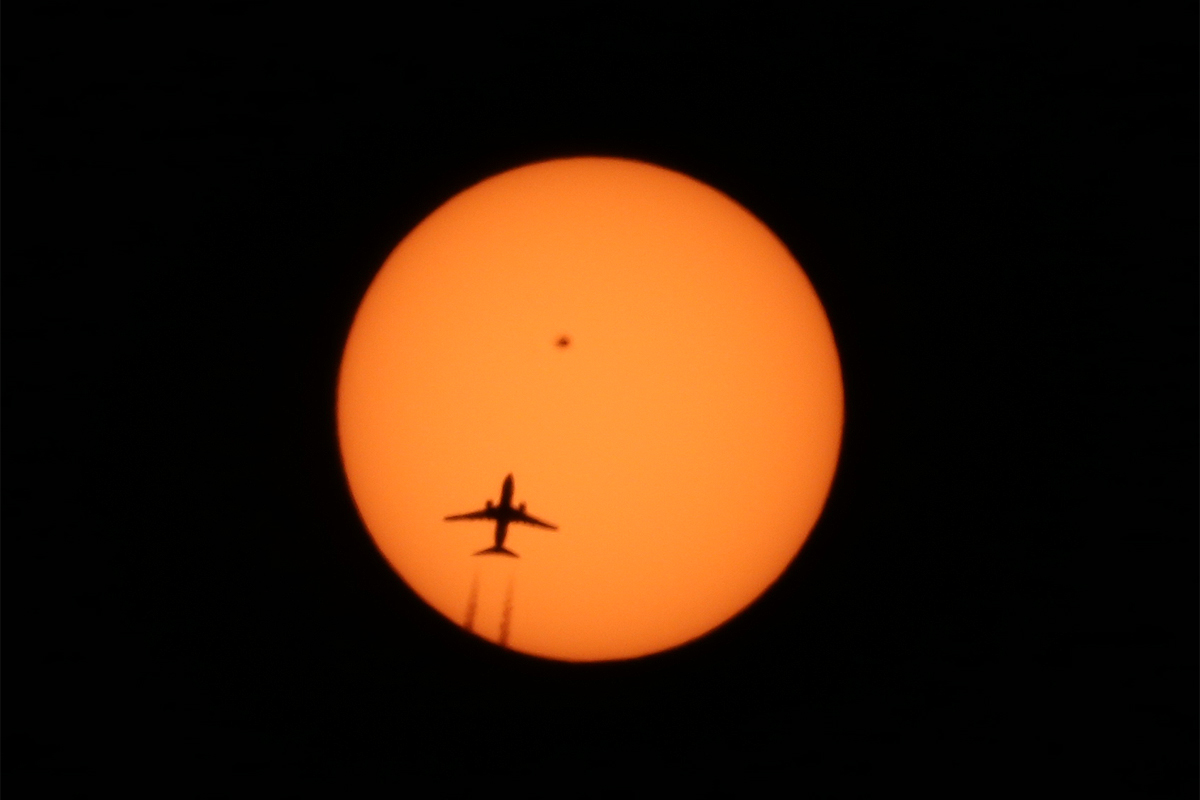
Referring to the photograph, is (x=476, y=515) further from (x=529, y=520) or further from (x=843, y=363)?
(x=843, y=363)

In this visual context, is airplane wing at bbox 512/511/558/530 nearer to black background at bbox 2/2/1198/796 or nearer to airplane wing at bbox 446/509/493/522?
airplane wing at bbox 446/509/493/522

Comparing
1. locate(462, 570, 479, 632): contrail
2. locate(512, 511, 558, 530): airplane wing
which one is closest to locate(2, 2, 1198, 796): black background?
locate(462, 570, 479, 632): contrail

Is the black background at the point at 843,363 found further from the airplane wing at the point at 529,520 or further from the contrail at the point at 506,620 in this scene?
the airplane wing at the point at 529,520

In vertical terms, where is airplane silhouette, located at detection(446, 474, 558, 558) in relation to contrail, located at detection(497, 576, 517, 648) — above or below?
above

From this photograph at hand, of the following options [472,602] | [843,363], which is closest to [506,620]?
[472,602]
